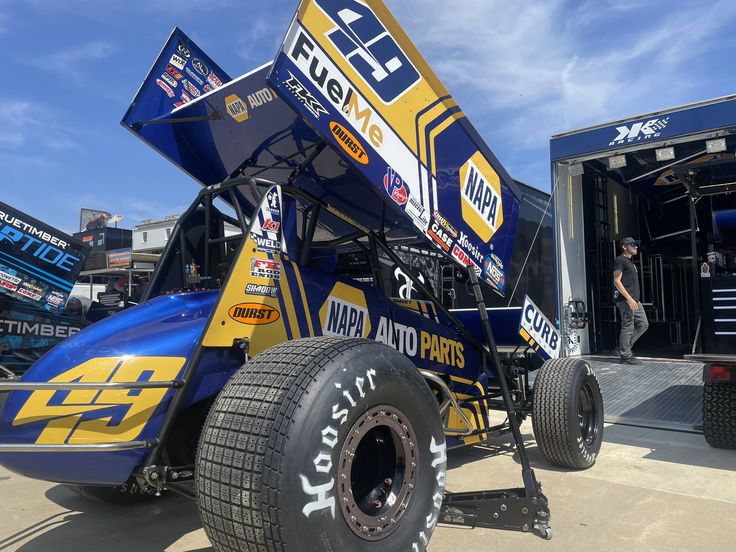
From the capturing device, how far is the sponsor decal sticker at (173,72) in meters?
3.54

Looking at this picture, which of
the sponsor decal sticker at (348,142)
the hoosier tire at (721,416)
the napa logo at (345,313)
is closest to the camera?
the sponsor decal sticker at (348,142)

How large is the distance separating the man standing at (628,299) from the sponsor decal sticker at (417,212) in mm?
6322

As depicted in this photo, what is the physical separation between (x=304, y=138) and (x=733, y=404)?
4.16 metres

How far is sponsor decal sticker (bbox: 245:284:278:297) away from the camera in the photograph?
260 cm

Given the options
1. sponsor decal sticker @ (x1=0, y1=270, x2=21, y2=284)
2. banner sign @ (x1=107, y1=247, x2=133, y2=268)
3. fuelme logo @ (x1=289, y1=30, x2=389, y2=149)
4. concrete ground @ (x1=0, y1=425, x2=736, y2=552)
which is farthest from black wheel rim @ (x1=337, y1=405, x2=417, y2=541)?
banner sign @ (x1=107, y1=247, x2=133, y2=268)

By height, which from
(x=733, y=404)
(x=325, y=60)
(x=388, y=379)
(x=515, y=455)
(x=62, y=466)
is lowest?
(x=515, y=455)

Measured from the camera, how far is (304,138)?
10.2ft

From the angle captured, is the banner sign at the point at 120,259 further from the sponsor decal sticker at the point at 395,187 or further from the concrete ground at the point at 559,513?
the sponsor decal sticker at the point at 395,187

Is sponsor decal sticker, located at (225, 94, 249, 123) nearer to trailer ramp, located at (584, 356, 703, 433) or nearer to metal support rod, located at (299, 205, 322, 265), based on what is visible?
metal support rod, located at (299, 205, 322, 265)

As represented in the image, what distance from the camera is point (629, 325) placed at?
8641 millimetres

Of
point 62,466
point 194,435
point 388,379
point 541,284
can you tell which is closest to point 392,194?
point 388,379

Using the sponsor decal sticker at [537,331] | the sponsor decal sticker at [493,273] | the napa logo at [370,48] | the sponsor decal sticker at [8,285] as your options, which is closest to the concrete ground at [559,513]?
the sponsor decal sticker at [537,331]

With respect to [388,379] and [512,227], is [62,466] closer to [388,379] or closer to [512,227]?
[388,379]

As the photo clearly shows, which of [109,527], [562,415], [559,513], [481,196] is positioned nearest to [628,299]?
[562,415]
